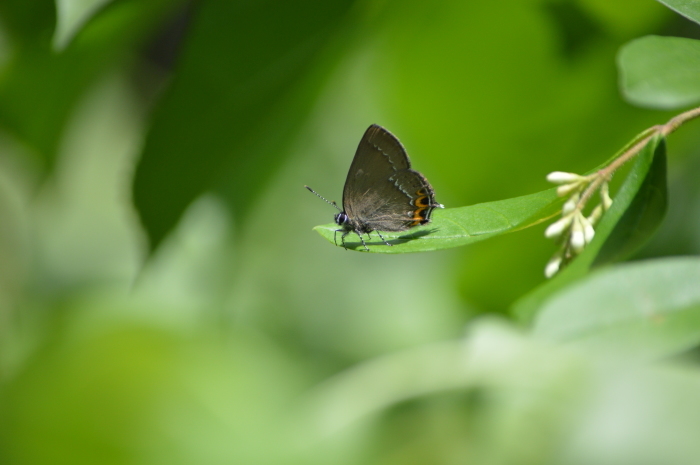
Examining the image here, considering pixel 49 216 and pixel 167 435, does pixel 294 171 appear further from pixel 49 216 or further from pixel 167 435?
pixel 49 216

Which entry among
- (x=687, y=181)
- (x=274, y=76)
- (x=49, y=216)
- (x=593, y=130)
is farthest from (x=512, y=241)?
(x=49, y=216)

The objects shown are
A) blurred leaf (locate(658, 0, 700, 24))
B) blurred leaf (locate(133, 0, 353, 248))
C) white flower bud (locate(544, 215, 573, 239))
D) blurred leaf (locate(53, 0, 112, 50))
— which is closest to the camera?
blurred leaf (locate(658, 0, 700, 24))

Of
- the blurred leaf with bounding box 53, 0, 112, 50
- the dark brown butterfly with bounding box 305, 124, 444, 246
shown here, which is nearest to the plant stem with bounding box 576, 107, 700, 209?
the dark brown butterfly with bounding box 305, 124, 444, 246

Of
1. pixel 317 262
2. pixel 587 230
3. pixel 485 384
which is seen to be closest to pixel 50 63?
pixel 587 230

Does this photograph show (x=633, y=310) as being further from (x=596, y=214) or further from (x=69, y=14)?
(x=69, y=14)

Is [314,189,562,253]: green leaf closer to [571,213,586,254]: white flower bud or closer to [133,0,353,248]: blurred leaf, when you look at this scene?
[571,213,586,254]: white flower bud

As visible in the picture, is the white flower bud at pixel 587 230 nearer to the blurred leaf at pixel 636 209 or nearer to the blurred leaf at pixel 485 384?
the blurred leaf at pixel 636 209
